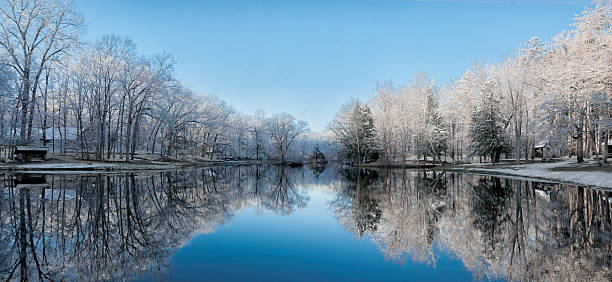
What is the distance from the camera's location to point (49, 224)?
643 cm

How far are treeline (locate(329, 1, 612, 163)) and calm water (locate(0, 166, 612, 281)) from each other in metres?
13.7

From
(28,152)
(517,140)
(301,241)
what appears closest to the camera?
(301,241)

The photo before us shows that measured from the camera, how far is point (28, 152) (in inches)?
950

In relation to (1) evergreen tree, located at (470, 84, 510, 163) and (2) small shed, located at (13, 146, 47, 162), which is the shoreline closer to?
(2) small shed, located at (13, 146, 47, 162)

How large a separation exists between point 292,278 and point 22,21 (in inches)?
1352

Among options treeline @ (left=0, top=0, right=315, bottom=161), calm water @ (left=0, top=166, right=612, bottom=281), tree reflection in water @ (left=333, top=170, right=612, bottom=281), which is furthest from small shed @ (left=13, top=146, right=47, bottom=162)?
tree reflection in water @ (left=333, top=170, right=612, bottom=281)

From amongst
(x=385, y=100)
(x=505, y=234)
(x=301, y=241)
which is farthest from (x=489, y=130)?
(x=301, y=241)

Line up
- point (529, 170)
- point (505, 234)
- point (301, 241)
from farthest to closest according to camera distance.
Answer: point (529, 170), point (301, 241), point (505, 234)

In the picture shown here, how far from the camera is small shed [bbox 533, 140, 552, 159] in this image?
4069 cm

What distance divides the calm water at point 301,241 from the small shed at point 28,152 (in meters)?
18.5

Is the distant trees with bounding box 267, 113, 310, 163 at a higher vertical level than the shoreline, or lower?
higher

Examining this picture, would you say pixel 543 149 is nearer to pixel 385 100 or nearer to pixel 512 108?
pixel 512 108

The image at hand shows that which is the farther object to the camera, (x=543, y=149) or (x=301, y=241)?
(x=543, y=149)

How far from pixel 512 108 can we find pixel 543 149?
1991 centimetres
